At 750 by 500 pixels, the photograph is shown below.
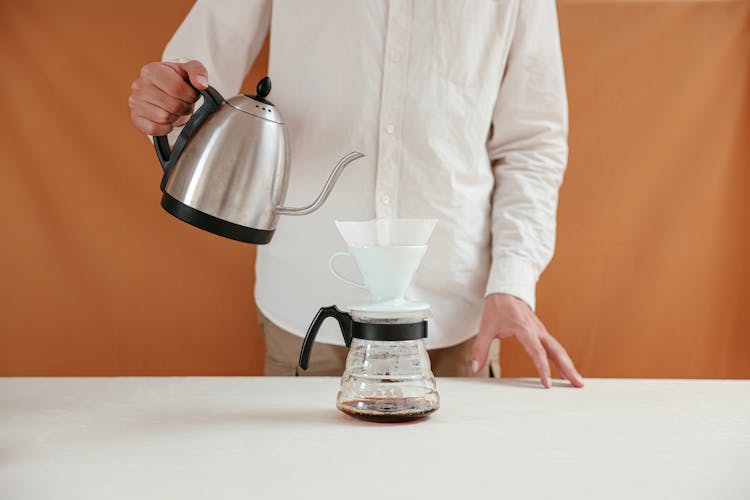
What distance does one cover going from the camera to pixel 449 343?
1.55 metres

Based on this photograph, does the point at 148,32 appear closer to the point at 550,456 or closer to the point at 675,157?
the point at 675,157

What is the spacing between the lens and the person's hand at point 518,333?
1316mm

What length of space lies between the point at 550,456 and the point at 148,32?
5.03ft

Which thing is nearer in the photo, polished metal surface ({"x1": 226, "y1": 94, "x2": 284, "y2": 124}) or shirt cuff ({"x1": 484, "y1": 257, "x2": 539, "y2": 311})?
polished metal surface ({"x1": 226, "y1": 94, "x2": 284, "y2": 124})

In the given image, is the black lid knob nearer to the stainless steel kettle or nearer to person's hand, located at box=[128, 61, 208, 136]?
the stainless steel kettle

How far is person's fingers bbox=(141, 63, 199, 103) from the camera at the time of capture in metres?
1.17

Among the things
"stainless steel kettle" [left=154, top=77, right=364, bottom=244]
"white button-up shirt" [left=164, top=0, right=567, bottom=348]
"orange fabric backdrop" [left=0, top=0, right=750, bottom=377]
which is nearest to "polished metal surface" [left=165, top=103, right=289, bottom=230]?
"stainless steel kettle" [left=154, top=77, right=364, bottom=244]

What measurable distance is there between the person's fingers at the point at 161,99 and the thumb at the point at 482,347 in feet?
2.16

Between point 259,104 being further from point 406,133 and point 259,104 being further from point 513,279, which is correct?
point 513,279

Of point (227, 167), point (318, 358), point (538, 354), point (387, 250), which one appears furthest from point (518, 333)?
point (227, 167)

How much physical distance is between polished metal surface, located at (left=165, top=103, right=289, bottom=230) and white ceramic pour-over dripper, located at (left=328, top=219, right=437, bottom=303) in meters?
0.20

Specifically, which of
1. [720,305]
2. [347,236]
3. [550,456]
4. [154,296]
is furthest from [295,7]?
[720,305]

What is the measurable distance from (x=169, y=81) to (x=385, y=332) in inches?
21.1

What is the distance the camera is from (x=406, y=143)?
59.5 inches
